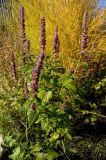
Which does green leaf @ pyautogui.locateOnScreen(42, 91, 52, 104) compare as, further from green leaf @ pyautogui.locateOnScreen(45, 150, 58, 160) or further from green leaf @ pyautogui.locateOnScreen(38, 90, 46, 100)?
green leaf @ pyautogui.locateOnScreen(45, 150, 58, 160)

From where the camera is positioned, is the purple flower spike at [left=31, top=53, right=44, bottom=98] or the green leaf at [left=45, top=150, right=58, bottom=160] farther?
the green leaf at [left=45, top=150, right=58, bottom=160]

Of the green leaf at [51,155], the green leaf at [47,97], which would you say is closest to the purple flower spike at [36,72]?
the green leaf at [47,97]

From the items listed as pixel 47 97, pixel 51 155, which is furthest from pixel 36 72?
pixel 51 155

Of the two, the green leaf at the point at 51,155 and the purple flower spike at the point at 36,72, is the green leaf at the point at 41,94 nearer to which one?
the purple flower spike at the point at 36,72

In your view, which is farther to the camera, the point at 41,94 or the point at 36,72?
the point at 41,94

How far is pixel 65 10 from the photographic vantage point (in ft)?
18.6

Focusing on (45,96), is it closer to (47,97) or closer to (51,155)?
(47,97)

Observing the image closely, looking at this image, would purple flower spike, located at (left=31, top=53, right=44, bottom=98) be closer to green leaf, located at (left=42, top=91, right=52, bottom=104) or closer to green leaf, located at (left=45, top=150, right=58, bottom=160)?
green leaf, located at (left=42, top=91, right=52, bottom=104)

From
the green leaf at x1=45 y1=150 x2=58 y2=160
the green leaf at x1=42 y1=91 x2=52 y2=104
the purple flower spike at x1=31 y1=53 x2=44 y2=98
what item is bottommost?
the green leaf at x1=45 y1=150 x2=58 y2=160

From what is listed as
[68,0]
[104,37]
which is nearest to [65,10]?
[68,0]

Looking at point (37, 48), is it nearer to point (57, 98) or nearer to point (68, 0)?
point (68, 0)

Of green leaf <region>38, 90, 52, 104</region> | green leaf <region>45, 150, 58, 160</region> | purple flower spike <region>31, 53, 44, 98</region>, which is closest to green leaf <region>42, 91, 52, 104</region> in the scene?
green leaf <region>38, 90, 52, 104</region>

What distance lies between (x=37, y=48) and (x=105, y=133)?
151 centimetres

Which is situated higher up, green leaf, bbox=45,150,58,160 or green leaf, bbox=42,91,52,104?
green leaf, bbox=42,91,52,104
